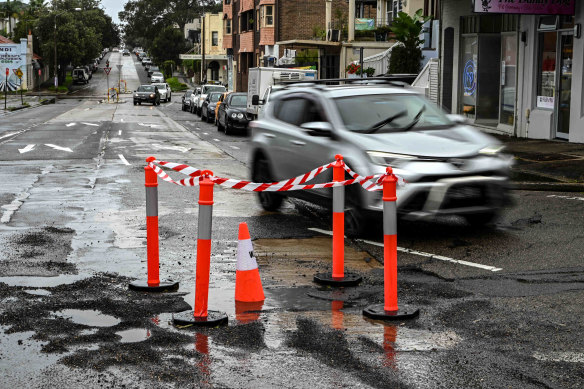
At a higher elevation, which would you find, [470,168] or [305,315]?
[470,168]

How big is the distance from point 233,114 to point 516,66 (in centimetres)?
1152

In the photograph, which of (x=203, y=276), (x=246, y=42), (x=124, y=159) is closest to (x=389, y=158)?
(x=203, y=276)

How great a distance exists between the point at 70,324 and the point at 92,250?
3.11m

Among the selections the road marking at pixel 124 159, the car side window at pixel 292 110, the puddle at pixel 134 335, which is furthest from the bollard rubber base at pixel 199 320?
the road marking at pixel 124 159

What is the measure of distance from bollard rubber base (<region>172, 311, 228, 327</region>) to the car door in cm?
427

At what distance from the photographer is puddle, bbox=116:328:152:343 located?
609cm

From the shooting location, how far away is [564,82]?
20.6 metres

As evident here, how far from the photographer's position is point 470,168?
9852 millimetres

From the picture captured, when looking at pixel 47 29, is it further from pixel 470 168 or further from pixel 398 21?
→ pixel 470 168

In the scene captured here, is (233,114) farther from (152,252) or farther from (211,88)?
(152,252)

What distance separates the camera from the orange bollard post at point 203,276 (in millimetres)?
6500

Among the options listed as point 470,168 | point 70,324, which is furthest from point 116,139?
point 70,324

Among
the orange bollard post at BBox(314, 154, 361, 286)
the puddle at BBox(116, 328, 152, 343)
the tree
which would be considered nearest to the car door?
the orange bollard post at BBox(314, 154, 361, 286)

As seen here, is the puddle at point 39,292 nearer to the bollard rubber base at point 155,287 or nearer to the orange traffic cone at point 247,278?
the bollard rubber base at point 155,287
